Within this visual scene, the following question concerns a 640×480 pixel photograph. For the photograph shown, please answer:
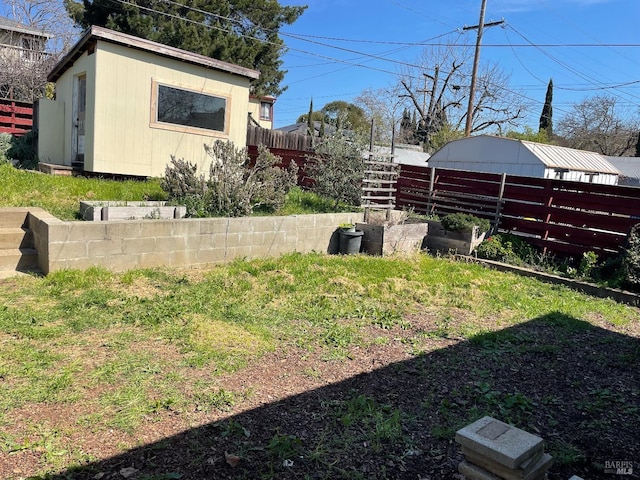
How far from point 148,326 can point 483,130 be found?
34078mm

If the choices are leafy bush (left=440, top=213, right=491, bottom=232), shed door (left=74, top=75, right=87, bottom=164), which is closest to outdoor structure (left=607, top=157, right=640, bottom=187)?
leafy bush (left=440, top=213, right=491, bottom=232)

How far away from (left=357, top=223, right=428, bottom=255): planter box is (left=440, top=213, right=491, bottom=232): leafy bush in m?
0.55

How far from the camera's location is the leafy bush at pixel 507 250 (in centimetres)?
816

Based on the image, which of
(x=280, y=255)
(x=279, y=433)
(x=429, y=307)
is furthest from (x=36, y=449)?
(x=280, y=255)

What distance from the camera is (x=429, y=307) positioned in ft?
18.0

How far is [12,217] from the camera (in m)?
5.72

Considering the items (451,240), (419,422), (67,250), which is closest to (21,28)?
(67,250)

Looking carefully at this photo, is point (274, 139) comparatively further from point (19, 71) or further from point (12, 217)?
point (12, 217)

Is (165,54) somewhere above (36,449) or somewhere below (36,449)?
above

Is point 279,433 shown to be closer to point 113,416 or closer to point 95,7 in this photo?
point 113,416

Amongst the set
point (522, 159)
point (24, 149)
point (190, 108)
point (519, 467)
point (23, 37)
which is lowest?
point (519, 467)

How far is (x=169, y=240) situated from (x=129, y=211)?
73 cm

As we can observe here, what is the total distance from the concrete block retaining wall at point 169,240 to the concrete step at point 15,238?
10 centimetres

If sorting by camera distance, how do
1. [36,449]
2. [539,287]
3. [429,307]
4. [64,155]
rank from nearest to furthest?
[36,449], [429,307], [539,287], [64,155]
